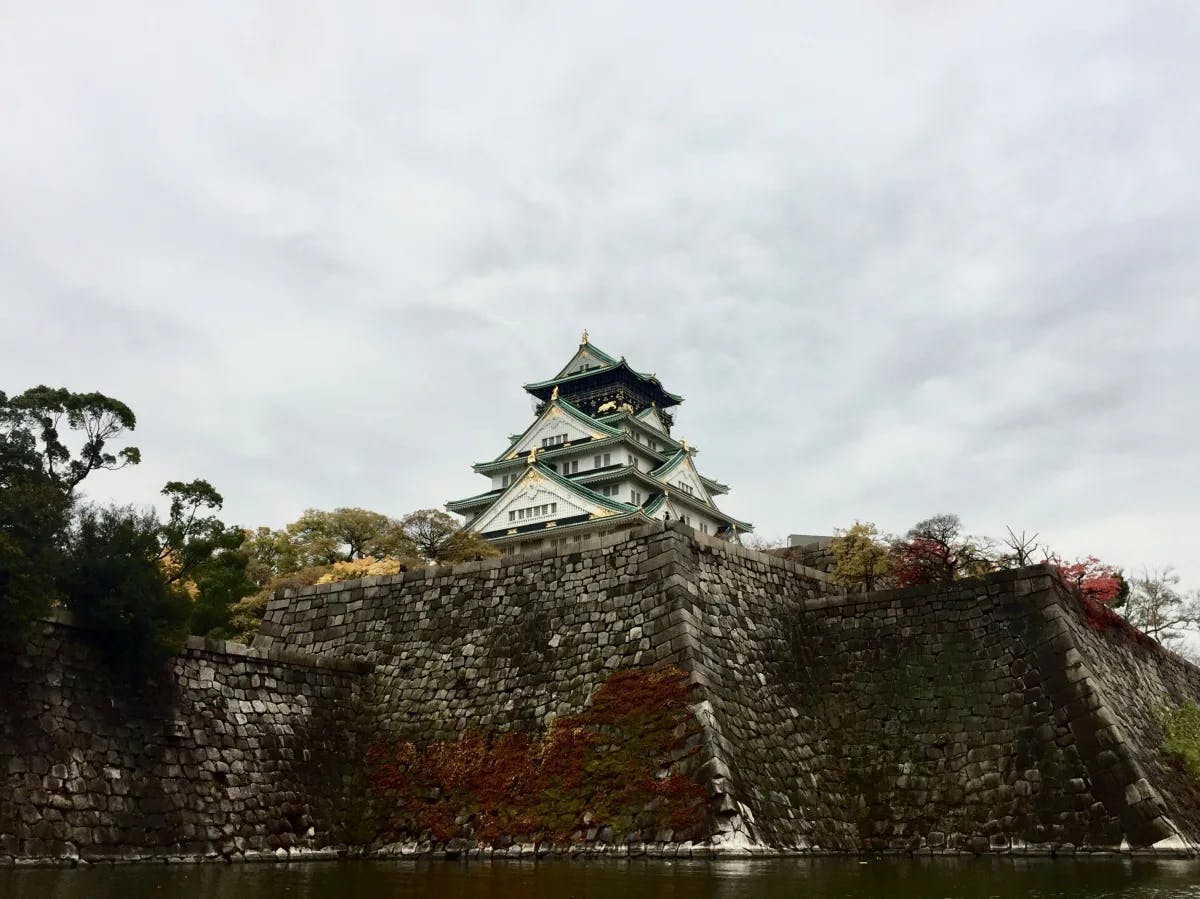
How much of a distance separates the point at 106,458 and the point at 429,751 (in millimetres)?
13274

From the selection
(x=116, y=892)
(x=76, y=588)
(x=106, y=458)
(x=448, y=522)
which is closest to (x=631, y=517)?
(x=448, y=522)

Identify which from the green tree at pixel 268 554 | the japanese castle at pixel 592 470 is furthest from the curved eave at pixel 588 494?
the green tree at pixel 268 554

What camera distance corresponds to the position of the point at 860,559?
20312mm

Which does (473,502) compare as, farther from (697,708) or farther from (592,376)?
(697,708)

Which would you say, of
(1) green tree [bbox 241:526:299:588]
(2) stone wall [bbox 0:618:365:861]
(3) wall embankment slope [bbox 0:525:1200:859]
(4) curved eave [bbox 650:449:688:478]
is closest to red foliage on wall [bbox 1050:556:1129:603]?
(3) wall embankment slope [bbox 0:525:1200:859]

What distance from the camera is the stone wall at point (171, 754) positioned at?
12984mm

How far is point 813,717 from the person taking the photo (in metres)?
17.1

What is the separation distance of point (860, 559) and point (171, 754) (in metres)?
13.3

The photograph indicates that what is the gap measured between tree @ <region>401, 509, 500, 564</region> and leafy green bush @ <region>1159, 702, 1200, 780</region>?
24.6 meters

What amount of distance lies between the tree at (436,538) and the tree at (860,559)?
62.5 feet

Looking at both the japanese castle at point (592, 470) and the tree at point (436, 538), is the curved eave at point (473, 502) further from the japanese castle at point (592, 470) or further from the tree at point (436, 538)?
the tree at point (436, 538)

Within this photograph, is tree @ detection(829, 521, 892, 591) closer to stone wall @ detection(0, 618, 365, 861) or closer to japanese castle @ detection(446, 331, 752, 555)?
stone wall @ detection(0, 618, 365, 861)

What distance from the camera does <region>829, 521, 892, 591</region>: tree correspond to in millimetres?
19906

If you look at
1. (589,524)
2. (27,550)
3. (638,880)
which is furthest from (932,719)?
(589,524)
